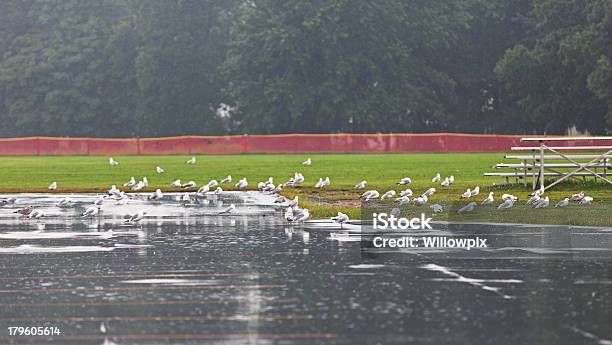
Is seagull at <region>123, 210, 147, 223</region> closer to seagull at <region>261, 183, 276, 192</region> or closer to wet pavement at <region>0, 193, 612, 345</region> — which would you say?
wet pavement at <region>0, 193, 612, 345</region>

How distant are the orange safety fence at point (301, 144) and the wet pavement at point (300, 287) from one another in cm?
5090

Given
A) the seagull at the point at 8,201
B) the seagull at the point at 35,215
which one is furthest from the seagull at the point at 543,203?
the seagull at the point at 8,201

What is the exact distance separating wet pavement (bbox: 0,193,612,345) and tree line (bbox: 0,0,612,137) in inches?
2208

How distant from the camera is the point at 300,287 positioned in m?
12.3

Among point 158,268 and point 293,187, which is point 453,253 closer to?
point 158,268

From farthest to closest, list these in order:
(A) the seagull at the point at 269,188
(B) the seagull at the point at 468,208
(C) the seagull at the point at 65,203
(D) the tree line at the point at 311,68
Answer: (D) the tree line at the point at 311,68, (A) the seagull at the point at 269,188, (C) the seagull at the point at 65,203, (B) the seagull at the point at 468,208

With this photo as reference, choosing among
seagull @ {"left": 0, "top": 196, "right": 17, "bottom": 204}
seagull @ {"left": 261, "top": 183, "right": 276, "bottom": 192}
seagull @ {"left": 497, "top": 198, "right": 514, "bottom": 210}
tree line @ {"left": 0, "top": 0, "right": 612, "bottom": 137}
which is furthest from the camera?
tree line @ {"left": 0, "top": 0, "right": 612, "bottom": 137}

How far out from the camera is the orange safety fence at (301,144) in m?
69.6

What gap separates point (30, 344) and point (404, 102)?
245 feet

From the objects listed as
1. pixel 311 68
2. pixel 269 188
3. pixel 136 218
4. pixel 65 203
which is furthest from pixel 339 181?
pixel 311 68

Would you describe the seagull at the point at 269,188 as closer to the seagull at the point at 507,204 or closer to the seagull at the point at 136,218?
the seagull at the point at 136,218

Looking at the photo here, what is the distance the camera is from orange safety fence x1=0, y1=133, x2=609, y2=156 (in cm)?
6963

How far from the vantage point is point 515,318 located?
10.4m

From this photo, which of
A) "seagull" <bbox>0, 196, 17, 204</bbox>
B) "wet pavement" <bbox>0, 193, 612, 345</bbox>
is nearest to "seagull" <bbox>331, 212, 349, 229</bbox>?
"wet pavement" <bbox>0, 193, 612, 345</bbox>
